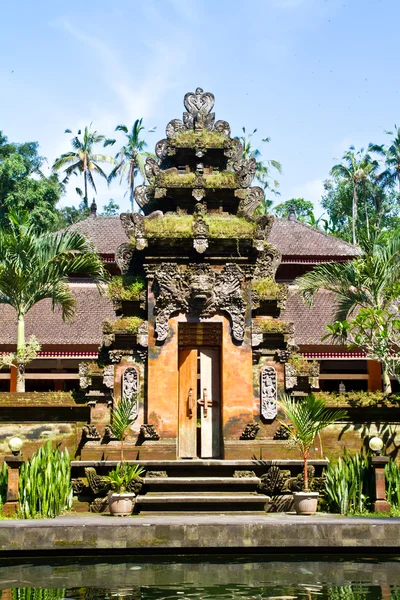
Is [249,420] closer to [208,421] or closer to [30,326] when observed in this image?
[208,421]

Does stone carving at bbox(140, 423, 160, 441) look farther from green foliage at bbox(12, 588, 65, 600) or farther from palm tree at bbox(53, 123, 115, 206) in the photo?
palm tree at bbox(53, 123, 115, 206)

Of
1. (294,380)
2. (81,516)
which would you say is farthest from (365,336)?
(81,516)

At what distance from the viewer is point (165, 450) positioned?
46.6 feet

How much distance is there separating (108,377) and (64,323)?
44.6ft

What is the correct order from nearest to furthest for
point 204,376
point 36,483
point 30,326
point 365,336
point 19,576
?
point 19,576
point 36,483
point 204,376
point 365,336
point 30,326

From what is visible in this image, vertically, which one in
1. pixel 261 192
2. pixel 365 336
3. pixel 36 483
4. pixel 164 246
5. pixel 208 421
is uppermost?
pixel 261 192

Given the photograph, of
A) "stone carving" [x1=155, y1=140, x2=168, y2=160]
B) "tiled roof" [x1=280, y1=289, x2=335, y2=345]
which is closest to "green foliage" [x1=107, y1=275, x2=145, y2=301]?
"stone carving" [x1=155, y1=140, x2=168, y2=160]

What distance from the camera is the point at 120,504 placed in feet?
41.2

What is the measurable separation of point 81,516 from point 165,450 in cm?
219

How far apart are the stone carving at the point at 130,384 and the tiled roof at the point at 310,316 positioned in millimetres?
13255

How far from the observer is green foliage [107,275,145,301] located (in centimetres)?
1505

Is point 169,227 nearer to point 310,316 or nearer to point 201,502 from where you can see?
point 201,502

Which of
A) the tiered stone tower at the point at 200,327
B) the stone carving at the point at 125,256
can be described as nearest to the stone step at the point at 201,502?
the tiered stone tower at the point at 200,327

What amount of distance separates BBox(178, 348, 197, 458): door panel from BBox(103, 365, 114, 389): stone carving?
4.63 ft
